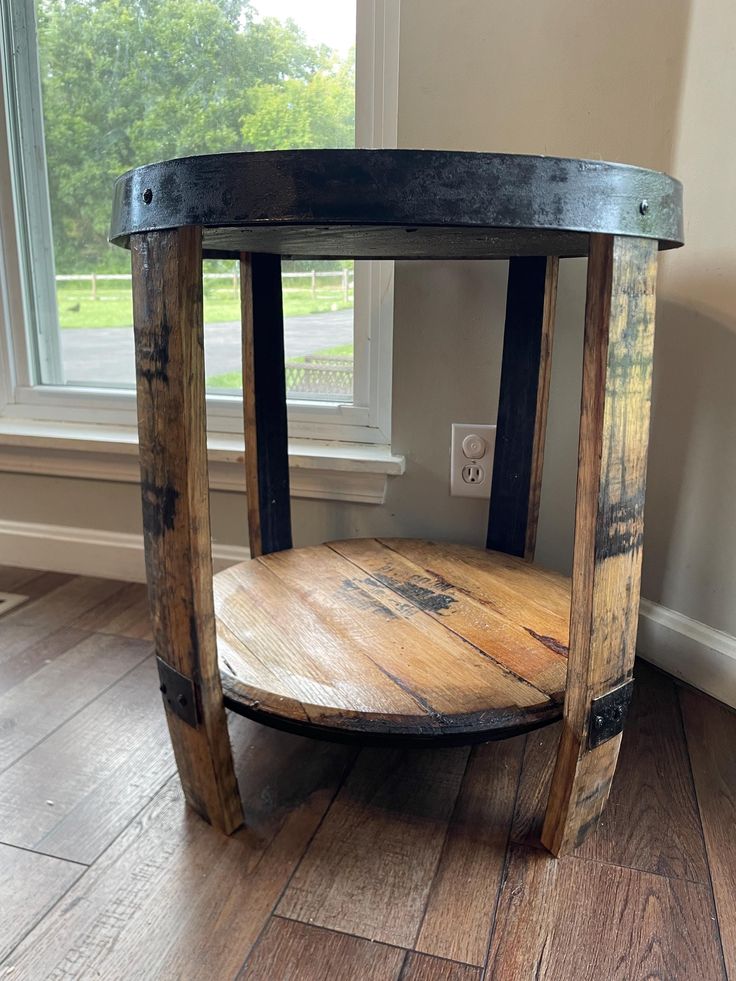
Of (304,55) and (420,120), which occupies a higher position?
(304,55)

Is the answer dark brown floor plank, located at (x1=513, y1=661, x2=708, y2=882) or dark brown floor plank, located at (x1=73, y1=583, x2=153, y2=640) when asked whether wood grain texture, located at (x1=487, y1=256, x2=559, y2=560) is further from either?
dark brown floor plank, located at (x1=73, y1=583, x2=153, y2=640)

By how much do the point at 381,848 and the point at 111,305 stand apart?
1.10m

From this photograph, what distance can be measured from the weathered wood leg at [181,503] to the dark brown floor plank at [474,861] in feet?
0.71

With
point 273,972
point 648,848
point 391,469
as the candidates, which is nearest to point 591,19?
point 391,469

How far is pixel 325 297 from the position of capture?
124 centimetres

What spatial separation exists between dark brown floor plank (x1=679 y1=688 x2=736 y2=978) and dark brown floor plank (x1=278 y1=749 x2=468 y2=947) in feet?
→ 0.83

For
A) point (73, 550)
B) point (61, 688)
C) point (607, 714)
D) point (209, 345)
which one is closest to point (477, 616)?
point (607, 714)

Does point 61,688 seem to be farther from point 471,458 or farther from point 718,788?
point 718,788

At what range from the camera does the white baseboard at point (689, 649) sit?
0.97m

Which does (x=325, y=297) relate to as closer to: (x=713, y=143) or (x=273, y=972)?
(x=713, y=143)

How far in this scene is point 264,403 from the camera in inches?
40.2

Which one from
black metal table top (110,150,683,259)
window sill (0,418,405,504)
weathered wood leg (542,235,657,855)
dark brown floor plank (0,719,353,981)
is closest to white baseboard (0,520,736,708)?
window sill (0,418,405,504)

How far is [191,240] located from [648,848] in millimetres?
701

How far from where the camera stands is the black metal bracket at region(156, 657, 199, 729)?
2.23ft
